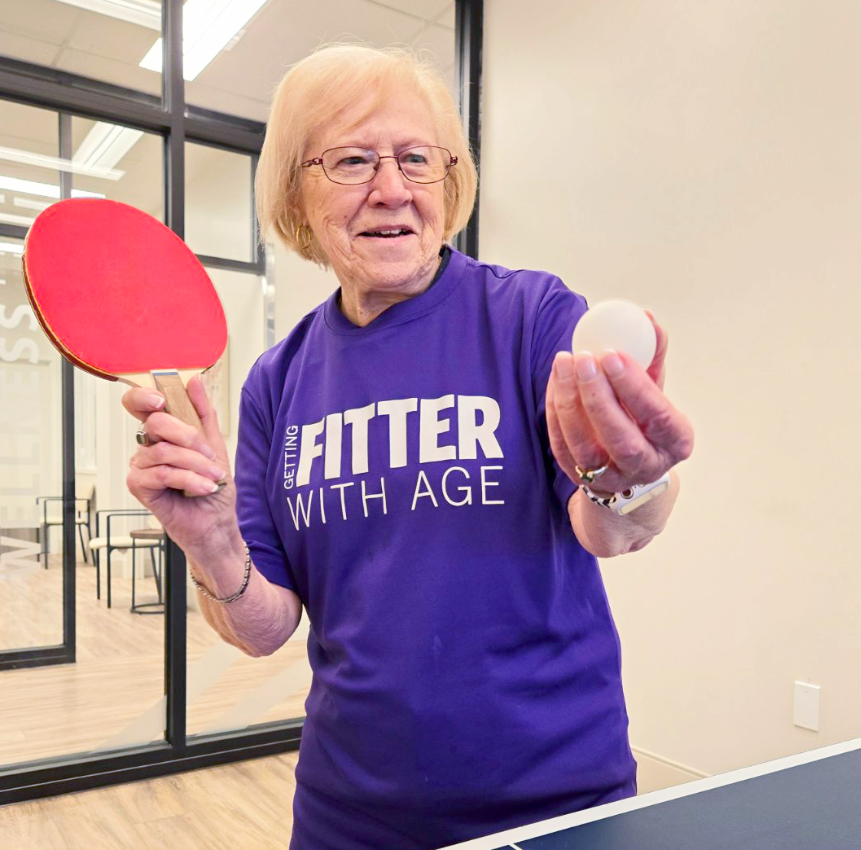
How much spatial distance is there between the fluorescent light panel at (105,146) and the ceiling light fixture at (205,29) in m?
0.25

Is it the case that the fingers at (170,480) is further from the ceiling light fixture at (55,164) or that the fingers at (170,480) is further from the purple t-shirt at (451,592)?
the ceiling light fixture at (55,164)

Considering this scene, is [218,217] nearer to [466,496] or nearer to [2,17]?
[2,17]

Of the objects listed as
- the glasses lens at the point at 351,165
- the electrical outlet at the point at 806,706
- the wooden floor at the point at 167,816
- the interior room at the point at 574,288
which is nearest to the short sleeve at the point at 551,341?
the glasses lens at the point at 351,165

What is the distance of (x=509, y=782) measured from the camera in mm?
876

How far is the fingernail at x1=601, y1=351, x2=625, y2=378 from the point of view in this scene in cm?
55

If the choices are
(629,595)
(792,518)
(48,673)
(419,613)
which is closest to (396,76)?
(419,613)

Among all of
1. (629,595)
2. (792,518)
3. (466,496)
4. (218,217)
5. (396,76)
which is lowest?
(629,595)

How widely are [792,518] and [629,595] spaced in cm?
71

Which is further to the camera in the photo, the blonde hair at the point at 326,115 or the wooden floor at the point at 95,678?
the wooden floor at the point at 95,678

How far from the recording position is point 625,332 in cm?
64

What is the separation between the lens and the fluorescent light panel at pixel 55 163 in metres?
2.78

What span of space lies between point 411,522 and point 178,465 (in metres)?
0.28

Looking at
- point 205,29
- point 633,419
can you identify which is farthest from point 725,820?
point 205,29

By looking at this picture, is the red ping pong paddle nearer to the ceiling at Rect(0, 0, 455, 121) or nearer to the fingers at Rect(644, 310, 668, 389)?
the fingers at Rect(644, 310, 668, 389)
